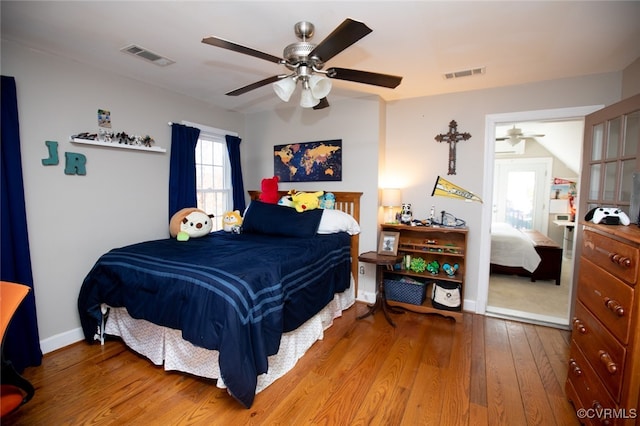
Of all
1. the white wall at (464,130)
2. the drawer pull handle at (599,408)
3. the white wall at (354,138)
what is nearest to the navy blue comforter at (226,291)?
the white wall at (354,138)

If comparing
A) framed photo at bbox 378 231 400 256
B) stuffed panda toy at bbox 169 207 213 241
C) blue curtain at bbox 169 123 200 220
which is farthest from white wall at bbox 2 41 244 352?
framed photo at bbox 378 231 400 256

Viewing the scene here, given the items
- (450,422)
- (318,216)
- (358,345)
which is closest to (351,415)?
(450,422)

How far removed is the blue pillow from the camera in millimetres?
3020

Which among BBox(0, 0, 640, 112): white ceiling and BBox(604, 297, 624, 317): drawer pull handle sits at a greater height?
BBox(0, 0, 640, 112): white ceiling

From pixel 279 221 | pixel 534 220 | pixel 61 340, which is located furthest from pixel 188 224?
pixel 534 220

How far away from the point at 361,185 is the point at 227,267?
1.96 metres

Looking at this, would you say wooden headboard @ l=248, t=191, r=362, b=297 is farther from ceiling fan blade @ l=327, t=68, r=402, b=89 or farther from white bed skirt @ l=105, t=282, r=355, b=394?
ceiling fan blade @ l=327, t=68, r=402, b=89

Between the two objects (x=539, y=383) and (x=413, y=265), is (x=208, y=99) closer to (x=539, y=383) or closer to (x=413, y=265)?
(x=413, y=265)

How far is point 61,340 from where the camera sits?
94.7 inches

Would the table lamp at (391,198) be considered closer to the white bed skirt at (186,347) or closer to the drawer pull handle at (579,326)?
the white bed skirt at (186,347)

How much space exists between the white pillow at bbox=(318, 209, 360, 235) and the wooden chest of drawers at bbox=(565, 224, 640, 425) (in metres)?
1.94

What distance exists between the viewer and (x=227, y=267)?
193 centimetres

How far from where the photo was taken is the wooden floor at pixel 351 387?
1.71 meters

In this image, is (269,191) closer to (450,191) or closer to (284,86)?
(284,86)
